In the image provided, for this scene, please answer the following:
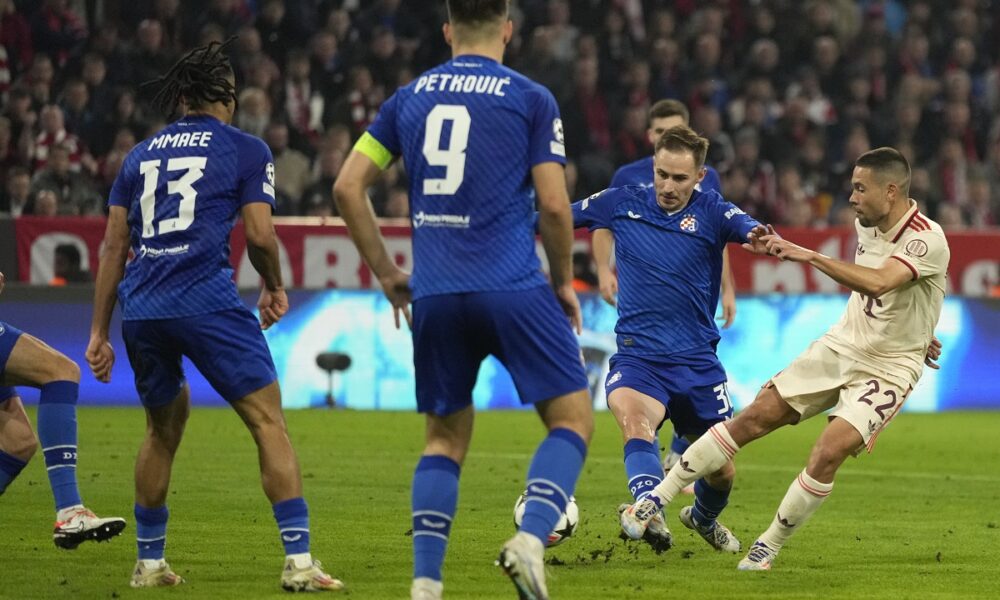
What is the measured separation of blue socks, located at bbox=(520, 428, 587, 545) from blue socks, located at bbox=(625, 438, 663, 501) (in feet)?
6.13

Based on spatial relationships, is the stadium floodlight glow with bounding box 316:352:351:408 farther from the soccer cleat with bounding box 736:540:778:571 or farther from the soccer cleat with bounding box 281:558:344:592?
the soccer cleat with bounding box 281:558:344:592

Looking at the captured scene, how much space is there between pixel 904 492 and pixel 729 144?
409 inches

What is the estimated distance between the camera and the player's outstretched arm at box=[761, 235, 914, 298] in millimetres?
6867

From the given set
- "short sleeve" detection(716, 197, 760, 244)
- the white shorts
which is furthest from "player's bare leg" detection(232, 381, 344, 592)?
"short sleeve" detection(716, 197, 760, 244)

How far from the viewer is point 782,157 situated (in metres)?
20.5

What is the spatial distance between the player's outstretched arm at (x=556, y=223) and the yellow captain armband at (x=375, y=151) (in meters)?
0.54

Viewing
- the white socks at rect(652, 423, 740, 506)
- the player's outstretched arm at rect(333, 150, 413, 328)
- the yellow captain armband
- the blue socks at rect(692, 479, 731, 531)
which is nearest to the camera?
the player's outstretched arm at rect(333, 150, 413, 328)

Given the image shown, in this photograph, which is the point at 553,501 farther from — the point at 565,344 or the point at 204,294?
the point at 204,294

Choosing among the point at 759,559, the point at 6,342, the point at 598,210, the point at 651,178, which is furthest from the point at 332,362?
the point at 759,559

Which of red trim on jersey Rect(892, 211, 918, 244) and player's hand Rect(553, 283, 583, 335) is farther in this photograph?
red trim on jersey Rect(892, 211, 918, 244)

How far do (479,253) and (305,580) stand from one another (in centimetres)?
171

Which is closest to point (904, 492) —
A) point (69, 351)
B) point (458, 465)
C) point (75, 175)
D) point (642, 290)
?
point (642, 290)

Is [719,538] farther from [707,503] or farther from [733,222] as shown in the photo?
[733,222]

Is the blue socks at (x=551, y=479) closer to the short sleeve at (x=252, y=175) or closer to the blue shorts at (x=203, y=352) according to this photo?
the blue shorts at (x=203, y=352)
